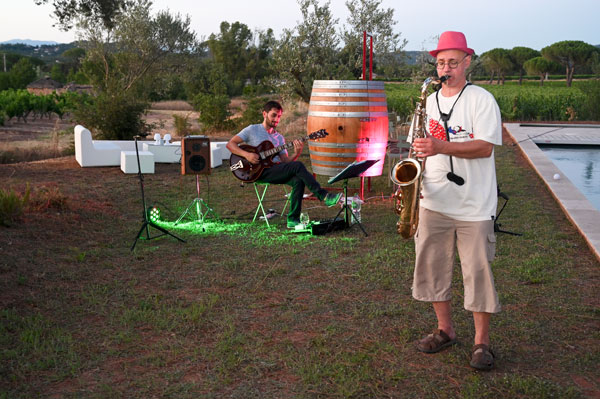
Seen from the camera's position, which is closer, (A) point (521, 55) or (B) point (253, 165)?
(B) point (253, 165)

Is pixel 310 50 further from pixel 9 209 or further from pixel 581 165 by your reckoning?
pixel 9 209

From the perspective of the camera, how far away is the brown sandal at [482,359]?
3.31 metres

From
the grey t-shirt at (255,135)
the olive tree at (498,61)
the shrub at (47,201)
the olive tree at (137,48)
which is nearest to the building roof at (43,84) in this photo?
the olive tree at (137,48)

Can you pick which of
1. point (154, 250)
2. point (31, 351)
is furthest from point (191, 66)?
point (31, 351)

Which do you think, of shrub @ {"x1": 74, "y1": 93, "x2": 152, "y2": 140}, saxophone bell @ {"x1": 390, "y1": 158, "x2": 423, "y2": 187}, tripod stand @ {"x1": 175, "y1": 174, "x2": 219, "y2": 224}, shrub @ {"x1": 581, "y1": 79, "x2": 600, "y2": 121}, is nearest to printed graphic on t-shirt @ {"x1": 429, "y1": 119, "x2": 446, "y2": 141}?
saxophone bell @ {"x1": 390, "y1": 158, "x2": 423, "y2": 187}

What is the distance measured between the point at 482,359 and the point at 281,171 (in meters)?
3.88

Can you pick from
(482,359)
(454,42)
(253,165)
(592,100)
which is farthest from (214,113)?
(482,359)

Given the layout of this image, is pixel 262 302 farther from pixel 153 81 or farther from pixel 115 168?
pixel 153 81

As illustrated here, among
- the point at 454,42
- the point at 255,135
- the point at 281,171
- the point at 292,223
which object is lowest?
→ the point at 292,223

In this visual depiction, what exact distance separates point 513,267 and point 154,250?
11.3 feet

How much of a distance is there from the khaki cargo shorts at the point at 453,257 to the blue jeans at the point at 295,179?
3.29 m

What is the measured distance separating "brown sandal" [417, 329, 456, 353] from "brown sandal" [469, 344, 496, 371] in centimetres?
27

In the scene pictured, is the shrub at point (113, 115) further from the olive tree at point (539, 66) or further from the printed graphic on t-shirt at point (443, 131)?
the olive tree at point (539, 66)

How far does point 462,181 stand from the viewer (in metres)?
3.16
